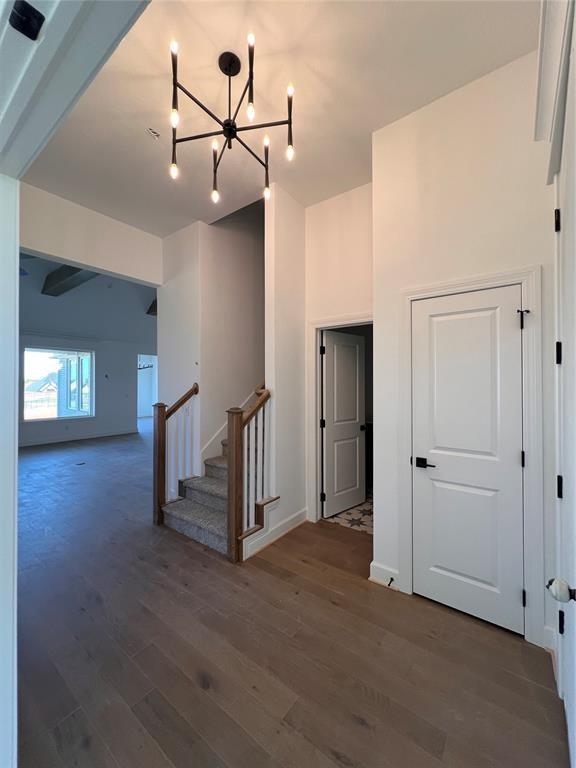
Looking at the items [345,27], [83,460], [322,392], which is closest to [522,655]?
[322,392]

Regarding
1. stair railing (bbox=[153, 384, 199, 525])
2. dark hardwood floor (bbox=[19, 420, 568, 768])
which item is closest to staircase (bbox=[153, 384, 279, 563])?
stair railing (bbox=[153, 384, 199, 525])

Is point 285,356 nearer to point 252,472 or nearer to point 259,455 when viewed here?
point 259,455

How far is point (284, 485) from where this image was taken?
318 centimetres

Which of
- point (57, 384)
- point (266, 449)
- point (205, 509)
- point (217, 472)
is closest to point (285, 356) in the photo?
point (266, 449)

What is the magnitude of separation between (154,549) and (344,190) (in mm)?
3928

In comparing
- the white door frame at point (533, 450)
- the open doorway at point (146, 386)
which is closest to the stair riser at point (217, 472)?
the white door frame at point (533, 450)

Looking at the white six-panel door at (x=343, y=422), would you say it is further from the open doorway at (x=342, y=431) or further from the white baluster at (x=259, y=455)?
the white baluster at (x=259, y=455)

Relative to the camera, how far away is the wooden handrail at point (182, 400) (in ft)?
11.7

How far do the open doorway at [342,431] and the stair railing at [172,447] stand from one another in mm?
1580

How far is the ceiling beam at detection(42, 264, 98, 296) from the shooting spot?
19.7ft

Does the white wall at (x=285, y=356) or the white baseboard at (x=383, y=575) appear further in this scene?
the white wall at (x=285, y=356)

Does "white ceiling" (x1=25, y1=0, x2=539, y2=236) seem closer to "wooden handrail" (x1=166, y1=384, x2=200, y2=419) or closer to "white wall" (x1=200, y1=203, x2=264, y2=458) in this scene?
"white wall" (x1=200, y1=203, x2=264, y2=458)

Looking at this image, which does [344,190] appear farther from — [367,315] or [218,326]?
[218,326]

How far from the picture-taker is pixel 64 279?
6250 mm
